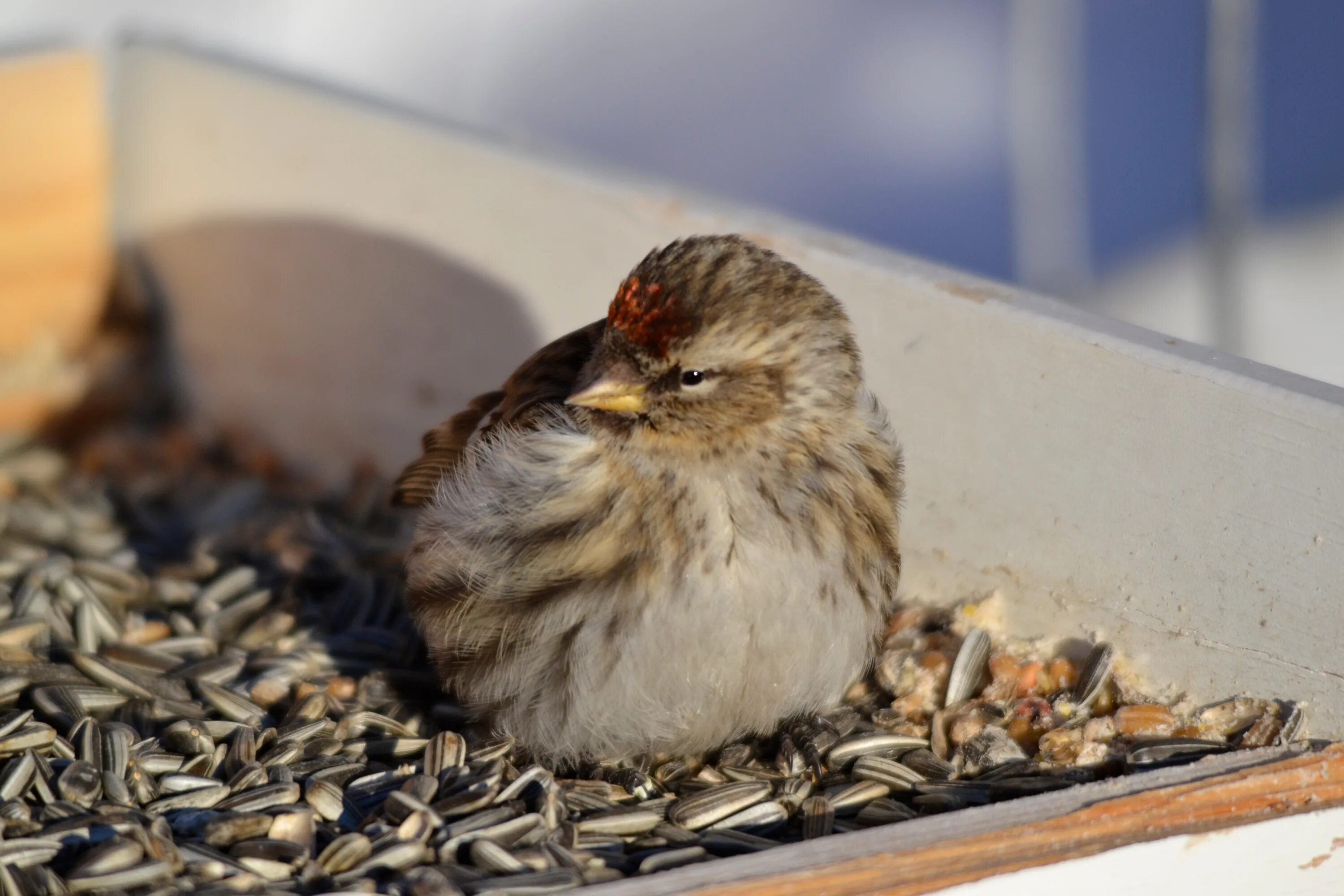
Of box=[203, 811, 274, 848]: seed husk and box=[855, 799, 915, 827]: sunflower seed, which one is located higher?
box=[855, 799, 915, 827]: sunflower seed

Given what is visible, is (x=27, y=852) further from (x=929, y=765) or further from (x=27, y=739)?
(x=929, y=765)

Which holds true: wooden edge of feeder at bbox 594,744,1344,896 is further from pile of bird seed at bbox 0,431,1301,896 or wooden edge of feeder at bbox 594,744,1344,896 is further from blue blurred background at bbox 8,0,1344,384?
blue blurred background at bbox 8,0,1344,384

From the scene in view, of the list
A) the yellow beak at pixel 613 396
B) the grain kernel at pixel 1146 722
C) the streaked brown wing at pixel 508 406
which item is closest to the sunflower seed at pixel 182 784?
the streaked brown wing at pixel 508 406

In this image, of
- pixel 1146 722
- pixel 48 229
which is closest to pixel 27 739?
pixel 1146 722

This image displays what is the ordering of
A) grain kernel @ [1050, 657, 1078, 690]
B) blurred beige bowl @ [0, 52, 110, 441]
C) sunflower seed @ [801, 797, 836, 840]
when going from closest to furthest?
sunflower seed @ [801, 797, 836, 840] < grain kernel @ [1050, 657, 1078, 690] < blurred beige bowl @ [0, 52, 110, 441]

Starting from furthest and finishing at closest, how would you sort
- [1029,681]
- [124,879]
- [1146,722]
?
[1029,681] < [1146,722] < [124,879]

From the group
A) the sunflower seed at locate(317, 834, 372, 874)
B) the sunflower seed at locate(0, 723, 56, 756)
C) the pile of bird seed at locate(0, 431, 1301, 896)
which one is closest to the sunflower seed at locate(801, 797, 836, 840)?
the pile of bird seed at locate(0, 431, 1301, 896)
